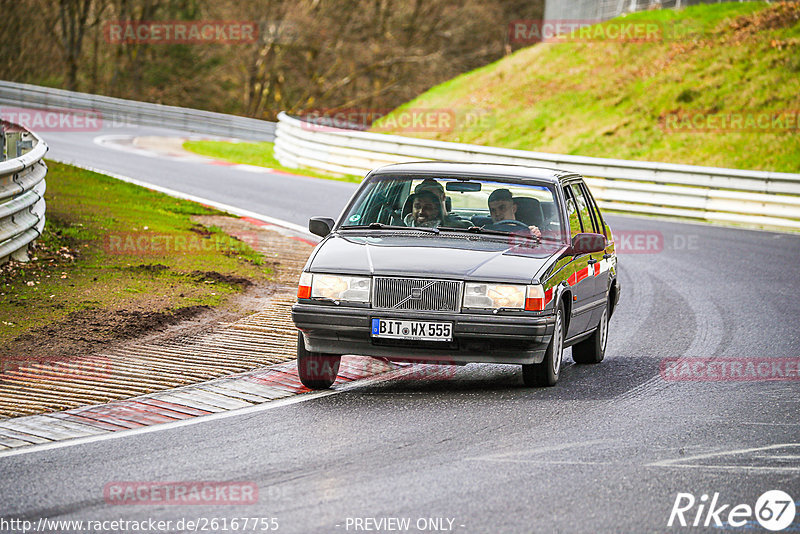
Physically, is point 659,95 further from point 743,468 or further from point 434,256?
point 743,468

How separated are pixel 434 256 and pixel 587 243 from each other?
4.70 ft

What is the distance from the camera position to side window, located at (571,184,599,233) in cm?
993

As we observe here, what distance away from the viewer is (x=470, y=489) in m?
5.81

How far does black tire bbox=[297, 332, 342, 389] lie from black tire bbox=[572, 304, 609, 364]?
Answer: 7.83 feet

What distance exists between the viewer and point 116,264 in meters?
12.7

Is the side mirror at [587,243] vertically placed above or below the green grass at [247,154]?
above

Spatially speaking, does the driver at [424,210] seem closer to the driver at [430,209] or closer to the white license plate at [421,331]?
the driver at [430,209]

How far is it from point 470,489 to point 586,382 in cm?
327

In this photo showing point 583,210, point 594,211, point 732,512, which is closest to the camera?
point 732,512

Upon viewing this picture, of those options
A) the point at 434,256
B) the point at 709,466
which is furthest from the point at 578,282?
the point at 709,466

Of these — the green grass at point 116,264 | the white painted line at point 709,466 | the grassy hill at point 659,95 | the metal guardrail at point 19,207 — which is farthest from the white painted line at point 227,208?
the grassy hill at point 659,95

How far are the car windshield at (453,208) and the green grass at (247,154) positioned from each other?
17938 mm

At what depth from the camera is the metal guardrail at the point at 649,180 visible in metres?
22.2

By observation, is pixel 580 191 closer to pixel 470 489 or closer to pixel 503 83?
pixel 470 489
